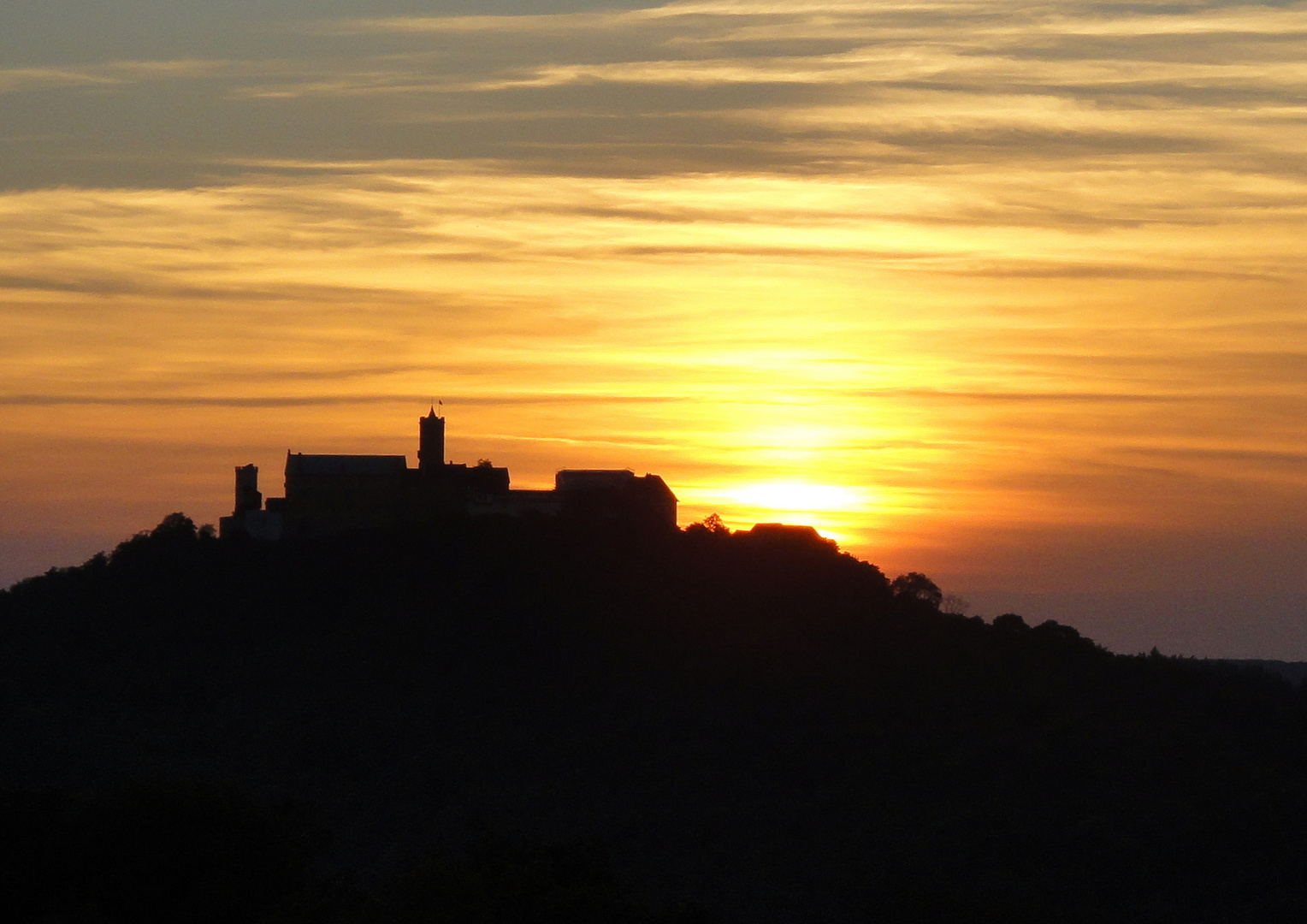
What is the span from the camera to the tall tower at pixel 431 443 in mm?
85812

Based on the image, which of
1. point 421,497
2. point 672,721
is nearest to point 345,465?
point 421,497

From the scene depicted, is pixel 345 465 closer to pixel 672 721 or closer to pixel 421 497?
pixel 421 497

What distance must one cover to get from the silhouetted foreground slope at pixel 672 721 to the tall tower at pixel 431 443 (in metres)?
4.89

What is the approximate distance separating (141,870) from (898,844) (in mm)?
45416

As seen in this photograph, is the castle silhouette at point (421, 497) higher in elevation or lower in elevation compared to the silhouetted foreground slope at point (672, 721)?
higher

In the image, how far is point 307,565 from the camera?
9050 centimetres

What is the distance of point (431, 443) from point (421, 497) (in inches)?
116

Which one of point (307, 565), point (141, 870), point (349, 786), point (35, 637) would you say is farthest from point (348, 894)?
point (35, 637)

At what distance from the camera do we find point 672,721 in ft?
287

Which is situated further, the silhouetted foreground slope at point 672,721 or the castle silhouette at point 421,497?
the castle silhouette at point 421,497

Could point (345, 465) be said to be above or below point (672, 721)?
above

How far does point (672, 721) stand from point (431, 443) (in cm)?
1809

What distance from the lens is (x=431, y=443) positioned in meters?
86.1

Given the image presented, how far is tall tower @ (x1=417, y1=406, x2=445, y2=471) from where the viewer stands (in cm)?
8581
